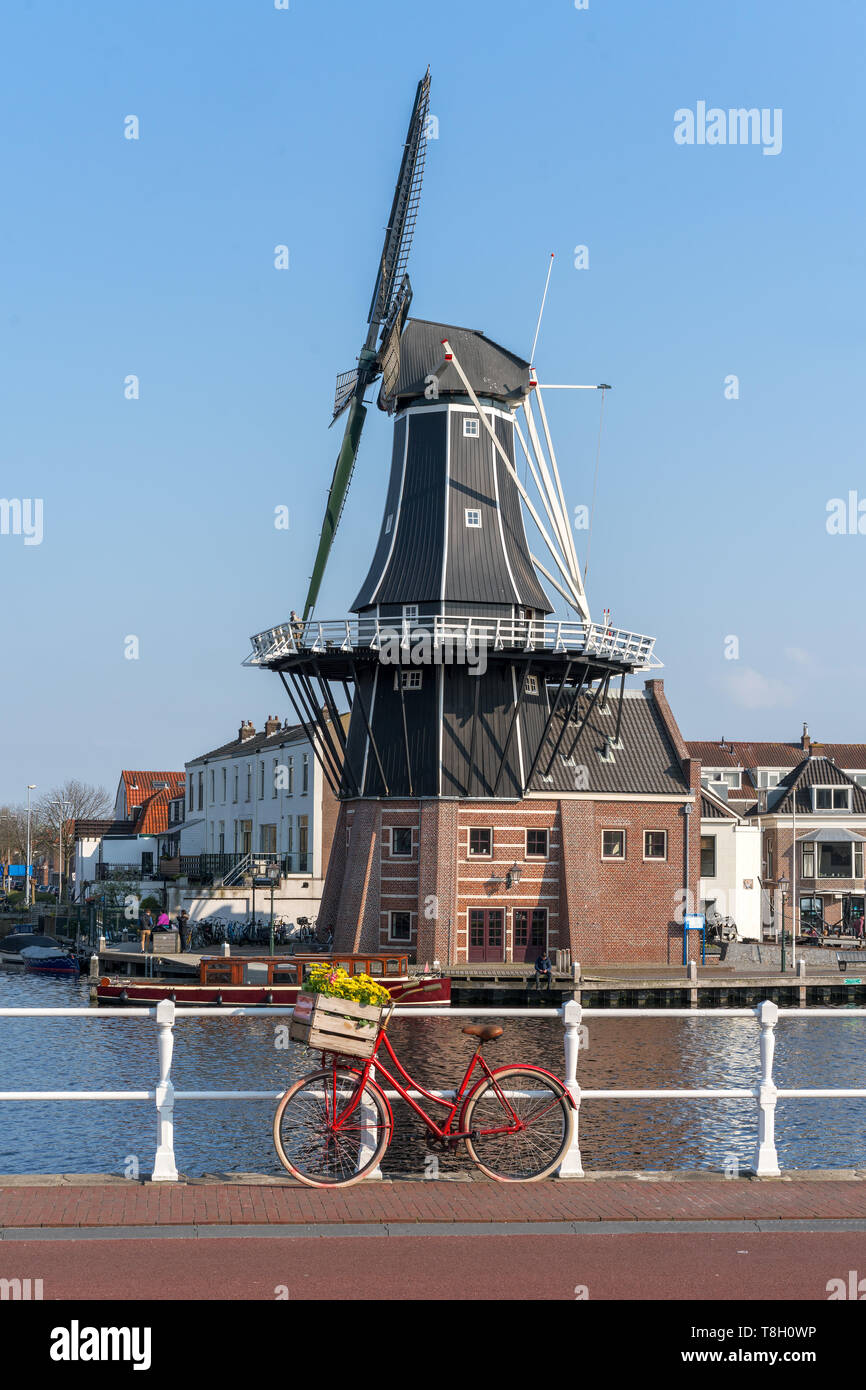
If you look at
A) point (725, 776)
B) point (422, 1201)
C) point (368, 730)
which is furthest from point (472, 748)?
point (422, 1201)

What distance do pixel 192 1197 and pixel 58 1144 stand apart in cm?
1285

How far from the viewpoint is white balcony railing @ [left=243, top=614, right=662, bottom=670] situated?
162ft

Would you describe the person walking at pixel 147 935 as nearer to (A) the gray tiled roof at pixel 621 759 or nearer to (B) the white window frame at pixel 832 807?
(A) the gray tiled roof at pixel 621 759

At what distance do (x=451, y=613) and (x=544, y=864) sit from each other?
946 centimetres

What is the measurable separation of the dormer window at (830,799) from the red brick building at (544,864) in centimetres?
2353

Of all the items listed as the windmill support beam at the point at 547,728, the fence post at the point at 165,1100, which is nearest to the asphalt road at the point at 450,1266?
the fence post at the point at 165,1100

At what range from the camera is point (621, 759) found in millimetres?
54500

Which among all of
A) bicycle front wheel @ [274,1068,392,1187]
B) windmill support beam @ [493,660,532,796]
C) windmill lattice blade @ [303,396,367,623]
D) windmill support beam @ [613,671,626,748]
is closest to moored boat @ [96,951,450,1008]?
windmill support beam @ [493,660,532,796]

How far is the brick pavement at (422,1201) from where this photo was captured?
9.52 m

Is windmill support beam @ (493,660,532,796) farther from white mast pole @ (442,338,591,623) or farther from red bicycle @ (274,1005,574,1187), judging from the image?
red bicycle @ (274,1005,574,1187)

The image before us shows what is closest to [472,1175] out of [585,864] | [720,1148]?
[720,1148]

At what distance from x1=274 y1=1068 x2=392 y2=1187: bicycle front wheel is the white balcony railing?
124ft

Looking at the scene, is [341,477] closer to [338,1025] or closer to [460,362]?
[460,362]
